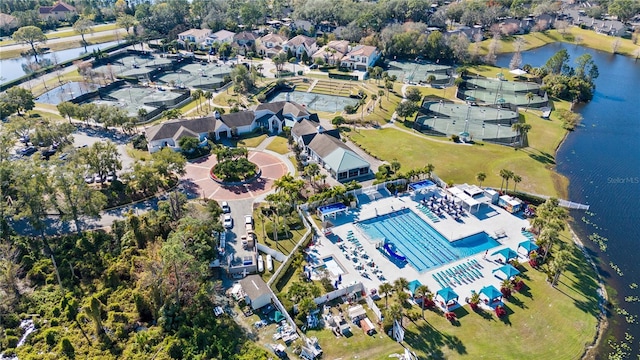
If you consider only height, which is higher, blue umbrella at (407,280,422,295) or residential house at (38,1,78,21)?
residential house at (38,1,78,21)

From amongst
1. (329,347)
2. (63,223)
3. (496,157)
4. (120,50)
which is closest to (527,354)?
(329,347)

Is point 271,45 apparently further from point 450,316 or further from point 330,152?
point 450,316

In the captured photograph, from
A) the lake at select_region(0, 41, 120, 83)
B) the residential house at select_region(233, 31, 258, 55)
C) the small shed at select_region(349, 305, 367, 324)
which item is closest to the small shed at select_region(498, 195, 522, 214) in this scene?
the small shed at select_region(349, 305, 367, 324)

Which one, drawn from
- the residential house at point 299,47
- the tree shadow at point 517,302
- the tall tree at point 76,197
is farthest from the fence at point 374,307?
the residential house at point 299,47

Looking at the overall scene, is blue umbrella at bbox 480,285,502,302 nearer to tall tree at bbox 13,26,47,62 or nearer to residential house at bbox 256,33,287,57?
residential house at bbox 256,33,287,57

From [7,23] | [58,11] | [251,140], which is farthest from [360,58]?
[58,11]

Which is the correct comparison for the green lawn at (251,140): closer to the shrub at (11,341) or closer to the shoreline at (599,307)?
the shrub at (11,341)

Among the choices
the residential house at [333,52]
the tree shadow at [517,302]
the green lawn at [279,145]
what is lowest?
the tree shadow at [517,302]
